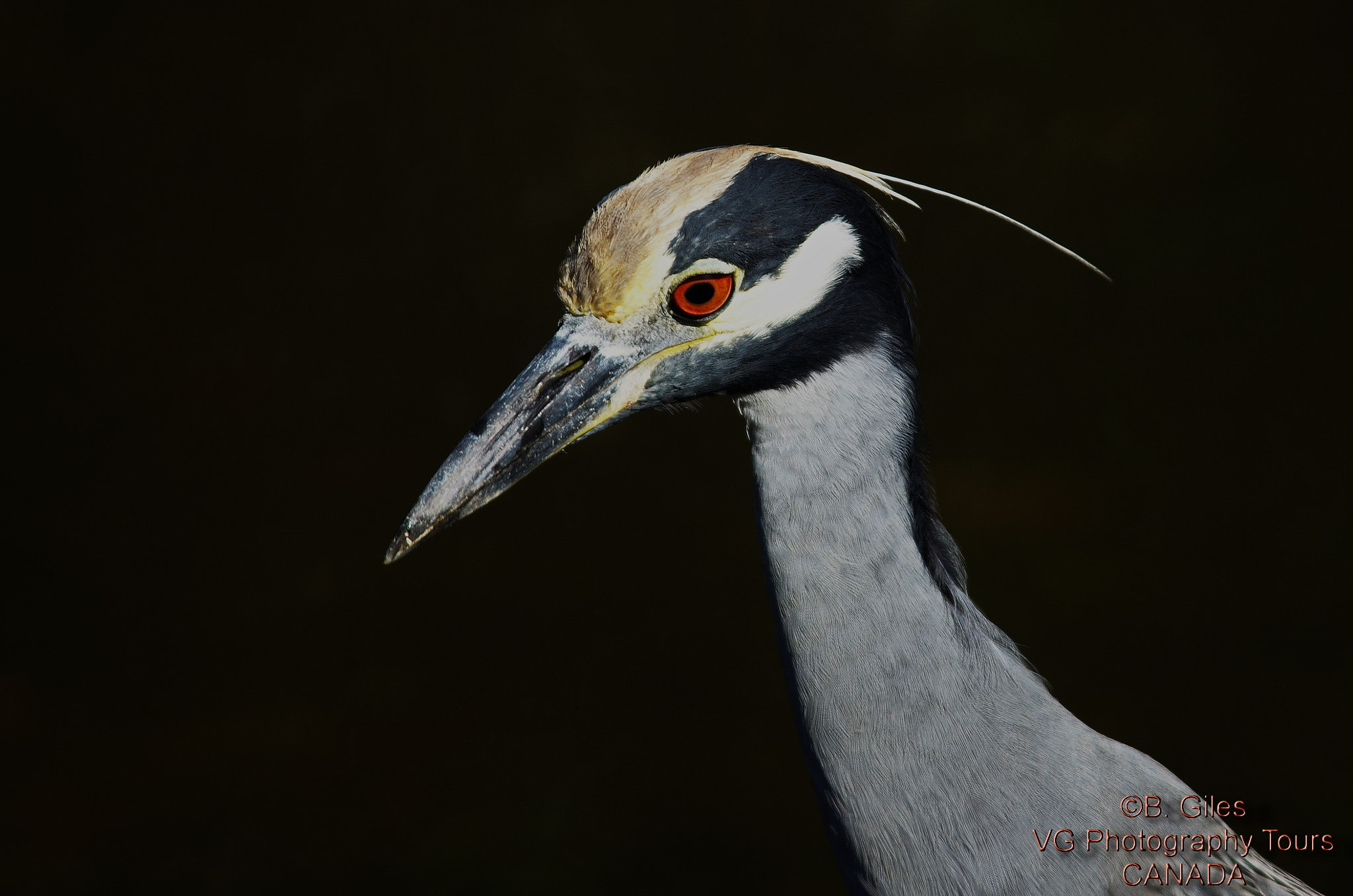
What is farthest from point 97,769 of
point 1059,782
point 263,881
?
point 1059,782

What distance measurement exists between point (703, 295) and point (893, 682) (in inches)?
17.6

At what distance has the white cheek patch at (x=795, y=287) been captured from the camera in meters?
1.15

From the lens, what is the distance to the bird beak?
1197 mm

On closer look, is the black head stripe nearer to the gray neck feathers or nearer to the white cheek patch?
the white cheek patch

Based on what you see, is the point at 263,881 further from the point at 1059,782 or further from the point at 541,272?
the point at 1059,782

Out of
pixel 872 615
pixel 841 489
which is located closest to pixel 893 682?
pixel 872 615

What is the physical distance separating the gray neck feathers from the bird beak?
0.15 m

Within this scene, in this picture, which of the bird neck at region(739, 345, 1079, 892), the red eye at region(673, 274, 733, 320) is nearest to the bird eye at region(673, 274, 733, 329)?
the red eye at region(673, 274, 733, 320)

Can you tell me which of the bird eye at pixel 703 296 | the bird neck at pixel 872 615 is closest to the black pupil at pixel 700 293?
the bird eye at pixel 703 296

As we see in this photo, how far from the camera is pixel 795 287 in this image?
1158 mm

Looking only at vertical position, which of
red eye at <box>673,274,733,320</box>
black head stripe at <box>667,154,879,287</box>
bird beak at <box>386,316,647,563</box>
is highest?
black head stripe at <box>667,154,879,287</box>

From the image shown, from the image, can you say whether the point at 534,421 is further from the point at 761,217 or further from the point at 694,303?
the point at 761,217

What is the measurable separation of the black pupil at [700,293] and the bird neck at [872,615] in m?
0.12

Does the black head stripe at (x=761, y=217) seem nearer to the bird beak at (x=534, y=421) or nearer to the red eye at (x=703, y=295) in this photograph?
the red eye at (x=703, y=295)
